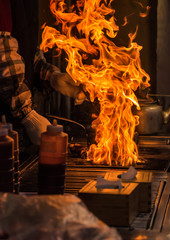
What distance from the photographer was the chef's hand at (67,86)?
3203mm

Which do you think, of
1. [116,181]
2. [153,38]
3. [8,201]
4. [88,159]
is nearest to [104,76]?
[88,159]

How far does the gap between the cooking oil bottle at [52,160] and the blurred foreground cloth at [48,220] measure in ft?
1.65

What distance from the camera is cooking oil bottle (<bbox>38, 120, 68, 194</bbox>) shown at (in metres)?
1.63

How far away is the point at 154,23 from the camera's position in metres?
5.42

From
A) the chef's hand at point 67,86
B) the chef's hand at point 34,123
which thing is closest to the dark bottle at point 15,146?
the chef's hand at point 34,123

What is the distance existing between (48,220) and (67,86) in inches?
89.9

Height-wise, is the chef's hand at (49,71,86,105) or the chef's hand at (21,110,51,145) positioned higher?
the chef's hand at (49,71,86,105)

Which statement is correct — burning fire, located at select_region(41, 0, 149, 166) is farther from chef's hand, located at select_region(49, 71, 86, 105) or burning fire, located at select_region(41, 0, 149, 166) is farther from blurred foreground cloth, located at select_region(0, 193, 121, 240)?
blurred foreground cloth, located at select_region(0, 193, 121, 240)

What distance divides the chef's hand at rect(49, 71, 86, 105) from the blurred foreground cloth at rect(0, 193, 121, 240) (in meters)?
2.08

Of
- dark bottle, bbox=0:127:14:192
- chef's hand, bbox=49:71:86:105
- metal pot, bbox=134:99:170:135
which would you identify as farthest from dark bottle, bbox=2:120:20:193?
metal pot, bbox=134:99:170:135

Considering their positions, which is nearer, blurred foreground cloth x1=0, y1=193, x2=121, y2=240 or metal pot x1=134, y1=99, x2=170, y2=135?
blurred foreground cloth x1=0, y1=193, x2=121, y2=240

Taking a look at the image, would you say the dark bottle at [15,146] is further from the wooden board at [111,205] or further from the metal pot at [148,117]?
the metal pot at [148,117]

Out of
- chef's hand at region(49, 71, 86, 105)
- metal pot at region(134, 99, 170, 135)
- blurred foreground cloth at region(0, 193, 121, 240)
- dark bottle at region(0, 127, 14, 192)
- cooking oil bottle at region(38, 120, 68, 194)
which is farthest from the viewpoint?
metal pot at region(134, 99, 170, 135)

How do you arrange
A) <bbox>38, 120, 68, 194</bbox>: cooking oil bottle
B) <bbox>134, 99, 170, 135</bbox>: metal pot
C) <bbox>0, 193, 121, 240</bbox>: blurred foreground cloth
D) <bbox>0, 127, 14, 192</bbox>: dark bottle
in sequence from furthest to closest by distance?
1. <bbox>134, 99, 170, 135</bbox>: metal pot
2. <bbox>38, 120, 68, 194</bbox>: cooking oil bottle
3. <bbox>0, 127, 14, 192</bbox>: dark bottle
4. <bbox>0, 193, 121, 240</bbox>: blurred foreground cloth
